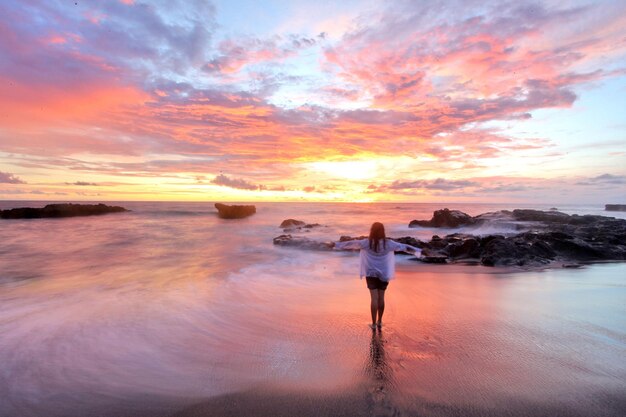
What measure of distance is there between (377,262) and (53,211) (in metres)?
60.0

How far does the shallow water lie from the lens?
3.96 metres

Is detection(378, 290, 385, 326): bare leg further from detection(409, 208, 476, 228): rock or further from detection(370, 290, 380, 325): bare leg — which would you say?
detection(409, 208, 476, 228): rock

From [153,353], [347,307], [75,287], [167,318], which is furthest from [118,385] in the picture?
[75,287]

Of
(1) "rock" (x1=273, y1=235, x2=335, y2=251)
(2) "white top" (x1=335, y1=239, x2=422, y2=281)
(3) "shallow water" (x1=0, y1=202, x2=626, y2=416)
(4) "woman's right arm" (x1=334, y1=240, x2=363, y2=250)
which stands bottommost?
(1) "rock" (x1=273, y1=235, x2=335, y2=251)

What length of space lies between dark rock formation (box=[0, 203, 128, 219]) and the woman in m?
58.3

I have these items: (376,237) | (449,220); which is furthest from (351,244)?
(449,220)

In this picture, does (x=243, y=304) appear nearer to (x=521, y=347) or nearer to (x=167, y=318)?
(x=167, y=318)

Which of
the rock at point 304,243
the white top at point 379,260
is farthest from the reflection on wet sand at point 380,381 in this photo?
the rock at point 304,243

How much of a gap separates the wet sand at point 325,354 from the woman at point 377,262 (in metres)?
0.51

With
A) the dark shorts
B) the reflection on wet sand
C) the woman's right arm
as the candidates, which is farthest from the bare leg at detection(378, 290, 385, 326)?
the woman's right arm

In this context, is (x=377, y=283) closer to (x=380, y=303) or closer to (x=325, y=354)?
(x=380, y=303)

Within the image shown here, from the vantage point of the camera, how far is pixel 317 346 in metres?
5.50

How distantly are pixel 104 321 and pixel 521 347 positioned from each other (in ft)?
25.5

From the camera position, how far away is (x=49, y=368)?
503 cm
